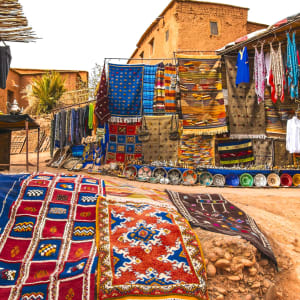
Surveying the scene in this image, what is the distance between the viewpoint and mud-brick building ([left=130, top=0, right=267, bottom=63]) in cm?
1079

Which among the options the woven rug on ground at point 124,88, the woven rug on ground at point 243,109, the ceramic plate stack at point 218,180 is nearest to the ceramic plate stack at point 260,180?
the ceramic plate stack at point 218,180

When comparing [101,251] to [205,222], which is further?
[205,222]

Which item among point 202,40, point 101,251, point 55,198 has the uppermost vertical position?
point 202,40

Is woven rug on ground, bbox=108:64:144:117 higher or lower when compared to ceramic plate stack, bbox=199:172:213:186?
higher

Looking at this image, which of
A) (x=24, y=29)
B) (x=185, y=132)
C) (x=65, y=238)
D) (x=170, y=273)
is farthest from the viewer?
(x=185, y=132)

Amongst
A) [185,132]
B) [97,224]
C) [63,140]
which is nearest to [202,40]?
[185,132]

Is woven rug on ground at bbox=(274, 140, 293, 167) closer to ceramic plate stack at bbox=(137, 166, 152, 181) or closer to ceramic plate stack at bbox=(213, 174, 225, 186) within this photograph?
ceramic plate stack at bbox=(213, 174, 225, 186)

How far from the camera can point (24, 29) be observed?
5.43m

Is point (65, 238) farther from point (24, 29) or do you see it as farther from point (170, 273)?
point (24, 29)

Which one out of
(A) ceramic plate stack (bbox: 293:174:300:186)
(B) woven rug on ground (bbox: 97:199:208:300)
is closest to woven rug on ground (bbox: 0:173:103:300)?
(B) woven rug on ground (bbox: 97:199:208:300)

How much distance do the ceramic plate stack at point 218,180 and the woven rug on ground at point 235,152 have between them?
1.72ft

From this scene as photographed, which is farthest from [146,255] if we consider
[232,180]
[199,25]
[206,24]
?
[206,24]

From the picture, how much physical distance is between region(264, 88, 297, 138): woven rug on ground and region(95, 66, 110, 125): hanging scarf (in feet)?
15.1

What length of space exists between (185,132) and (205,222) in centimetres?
483
